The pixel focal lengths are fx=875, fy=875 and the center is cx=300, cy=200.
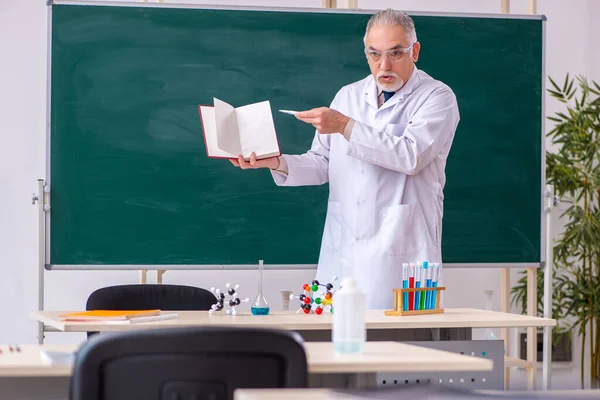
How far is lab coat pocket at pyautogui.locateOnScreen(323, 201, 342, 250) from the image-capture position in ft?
11.6

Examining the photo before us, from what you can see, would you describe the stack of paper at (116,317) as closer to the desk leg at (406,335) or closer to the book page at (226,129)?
the desk leg at (406,335)

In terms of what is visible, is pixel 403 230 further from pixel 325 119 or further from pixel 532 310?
pixel 532 310

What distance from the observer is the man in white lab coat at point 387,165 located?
10.7 feet

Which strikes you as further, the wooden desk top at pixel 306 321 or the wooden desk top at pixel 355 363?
the wooden desk top at pixel 306 321

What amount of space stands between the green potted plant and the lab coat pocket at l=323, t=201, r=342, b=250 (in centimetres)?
220

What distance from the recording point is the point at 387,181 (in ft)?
11.2

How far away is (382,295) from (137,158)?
4.70 feet

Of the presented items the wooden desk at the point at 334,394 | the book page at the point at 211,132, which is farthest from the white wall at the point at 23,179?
the wooden desk at the point at 334,394

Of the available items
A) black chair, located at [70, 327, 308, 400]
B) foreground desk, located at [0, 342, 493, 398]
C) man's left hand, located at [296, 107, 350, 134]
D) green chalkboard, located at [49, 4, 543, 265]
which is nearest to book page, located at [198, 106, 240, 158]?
man's left hand, located at [296, 107, 350, 134]

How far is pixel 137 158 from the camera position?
412 centimetres

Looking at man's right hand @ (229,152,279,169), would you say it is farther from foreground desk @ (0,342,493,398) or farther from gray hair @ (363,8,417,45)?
foreground desk @ (0,342,493,398)

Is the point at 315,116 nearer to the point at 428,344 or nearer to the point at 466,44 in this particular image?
the point at 428,344

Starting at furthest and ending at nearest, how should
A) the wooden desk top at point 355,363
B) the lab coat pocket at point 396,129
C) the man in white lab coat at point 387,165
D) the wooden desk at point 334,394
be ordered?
the lab coat pocket at point 396,129 → the man in white lab coat at point 387,165 → the wooden desk top at point 355,363 → the wooden desk at point 334,394

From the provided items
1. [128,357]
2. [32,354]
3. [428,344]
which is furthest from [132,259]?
[128,357]
